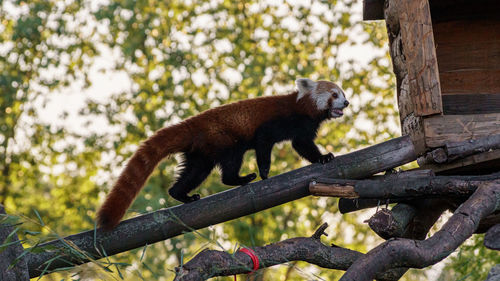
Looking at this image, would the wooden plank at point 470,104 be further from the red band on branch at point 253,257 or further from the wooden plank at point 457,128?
the red band on branch at point 253,257

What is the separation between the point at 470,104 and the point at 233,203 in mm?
1587

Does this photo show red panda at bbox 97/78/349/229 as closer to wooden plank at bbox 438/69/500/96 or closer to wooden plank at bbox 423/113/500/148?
wooden plank at bbox 423/113/500/148

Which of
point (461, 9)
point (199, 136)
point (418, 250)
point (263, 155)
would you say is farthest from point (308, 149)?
point (418, 250)

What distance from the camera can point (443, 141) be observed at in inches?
134

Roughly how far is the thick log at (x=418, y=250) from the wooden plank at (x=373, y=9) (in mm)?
1667

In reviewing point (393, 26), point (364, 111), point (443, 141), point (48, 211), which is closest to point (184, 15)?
point (364, 111)

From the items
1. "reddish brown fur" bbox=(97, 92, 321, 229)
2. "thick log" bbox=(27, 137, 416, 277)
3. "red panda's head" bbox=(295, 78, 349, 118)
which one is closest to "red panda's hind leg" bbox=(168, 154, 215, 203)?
"reddish brown fur" bbox=(97, 92, 321, 229)

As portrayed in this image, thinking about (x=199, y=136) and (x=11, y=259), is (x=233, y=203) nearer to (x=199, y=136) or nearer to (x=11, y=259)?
(x=199, y=136)

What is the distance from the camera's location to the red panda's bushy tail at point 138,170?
3.35 meters

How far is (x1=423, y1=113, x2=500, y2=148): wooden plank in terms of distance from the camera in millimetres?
3393

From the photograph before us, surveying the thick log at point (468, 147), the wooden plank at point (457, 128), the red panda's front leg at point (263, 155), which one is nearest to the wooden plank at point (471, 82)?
the wooden plank at point (457, 128)

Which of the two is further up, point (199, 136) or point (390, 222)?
point (199, 136)

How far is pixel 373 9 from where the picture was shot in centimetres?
419

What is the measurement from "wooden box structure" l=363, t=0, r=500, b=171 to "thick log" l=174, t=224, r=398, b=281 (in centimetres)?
78
